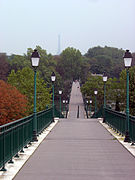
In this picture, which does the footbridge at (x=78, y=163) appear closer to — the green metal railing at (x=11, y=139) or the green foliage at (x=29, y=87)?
the green metal railing at (x=11, y=139)

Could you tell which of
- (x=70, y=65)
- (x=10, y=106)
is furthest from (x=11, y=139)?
(x=70, y=65)

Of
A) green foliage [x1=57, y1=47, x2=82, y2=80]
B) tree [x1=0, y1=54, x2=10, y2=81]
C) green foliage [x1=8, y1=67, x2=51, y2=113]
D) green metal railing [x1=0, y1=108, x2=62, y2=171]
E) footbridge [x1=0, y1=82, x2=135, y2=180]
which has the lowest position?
footbridge [x1=0, y1=82, x2=135, y2=180]

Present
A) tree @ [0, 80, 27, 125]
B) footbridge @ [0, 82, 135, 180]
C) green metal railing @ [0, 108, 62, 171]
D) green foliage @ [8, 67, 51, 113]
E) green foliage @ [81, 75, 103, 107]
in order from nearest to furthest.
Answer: footbridge @ [0, 82, 135, 180], green metal railing @ [0, 108, 62, 171], tree @ [0, 80, 27, 125], green foliage @ [8, 67, 51, 113], green foliage @ [81, 75, 103, 107]

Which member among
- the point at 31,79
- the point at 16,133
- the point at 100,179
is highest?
the point at 31,79

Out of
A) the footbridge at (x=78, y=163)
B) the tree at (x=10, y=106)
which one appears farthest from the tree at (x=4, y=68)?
the footbridge at (x=78, y=163)

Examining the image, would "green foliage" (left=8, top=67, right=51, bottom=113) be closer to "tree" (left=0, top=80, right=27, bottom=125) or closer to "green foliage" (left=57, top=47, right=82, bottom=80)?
"tree" (left=0, top=80, right=27, bottom=125)

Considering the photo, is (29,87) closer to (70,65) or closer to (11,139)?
(11,139)

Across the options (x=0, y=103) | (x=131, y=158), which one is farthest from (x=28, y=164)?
(x=0, y=103)

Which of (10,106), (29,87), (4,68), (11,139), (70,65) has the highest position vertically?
(70,65)

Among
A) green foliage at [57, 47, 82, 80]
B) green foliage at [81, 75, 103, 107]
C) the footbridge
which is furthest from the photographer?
green foliage at [57, 47, 82, 80]

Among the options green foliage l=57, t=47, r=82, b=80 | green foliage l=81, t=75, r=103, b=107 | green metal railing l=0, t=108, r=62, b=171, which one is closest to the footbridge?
green metal railing l=0, t=108, r=62, b=171

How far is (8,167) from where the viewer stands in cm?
952

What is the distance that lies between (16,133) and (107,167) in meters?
3.02

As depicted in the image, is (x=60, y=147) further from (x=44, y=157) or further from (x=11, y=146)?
(x=11, y=146)
